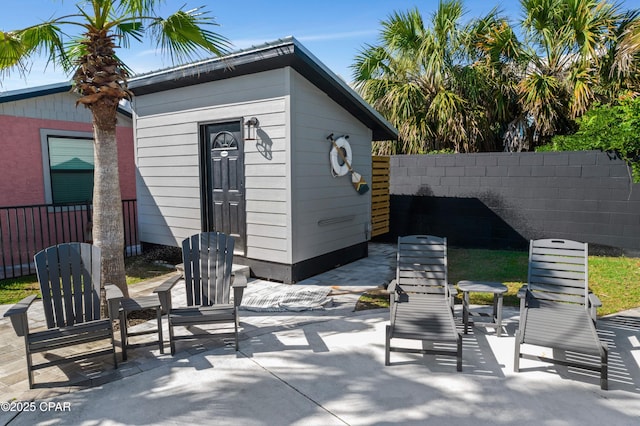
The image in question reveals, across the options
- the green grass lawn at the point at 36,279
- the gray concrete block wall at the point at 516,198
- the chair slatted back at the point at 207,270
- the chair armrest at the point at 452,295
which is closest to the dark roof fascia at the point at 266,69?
the gray concrete block wall at the point at 516,198

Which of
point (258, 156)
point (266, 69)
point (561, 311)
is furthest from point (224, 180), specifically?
point (561, 311)

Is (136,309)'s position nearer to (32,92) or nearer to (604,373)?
(604,373)

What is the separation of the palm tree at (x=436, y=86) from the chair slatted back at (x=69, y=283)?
27.7 ft

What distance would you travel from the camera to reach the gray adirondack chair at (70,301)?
10.9ft

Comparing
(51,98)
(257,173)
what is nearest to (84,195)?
(51,98)

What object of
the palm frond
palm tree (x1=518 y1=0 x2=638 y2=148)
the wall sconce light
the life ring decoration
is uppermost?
palm tree (x1=518 y1=0 x2=638 y2=148)

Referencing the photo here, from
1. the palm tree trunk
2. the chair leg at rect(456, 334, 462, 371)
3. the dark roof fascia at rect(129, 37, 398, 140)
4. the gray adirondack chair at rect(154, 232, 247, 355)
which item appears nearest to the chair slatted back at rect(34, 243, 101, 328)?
the palm tree trunk

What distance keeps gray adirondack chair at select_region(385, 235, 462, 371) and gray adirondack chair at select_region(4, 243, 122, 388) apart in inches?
102

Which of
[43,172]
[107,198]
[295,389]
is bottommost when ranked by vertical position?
[295,389]

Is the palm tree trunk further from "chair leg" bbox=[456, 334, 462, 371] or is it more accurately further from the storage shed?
"chair leg" bbox=[456, 334, 462, 371]

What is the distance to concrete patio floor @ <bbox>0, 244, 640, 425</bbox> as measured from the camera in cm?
284

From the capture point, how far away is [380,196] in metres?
8.92

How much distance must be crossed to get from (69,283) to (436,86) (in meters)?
9.41

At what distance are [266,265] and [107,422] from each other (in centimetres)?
367
